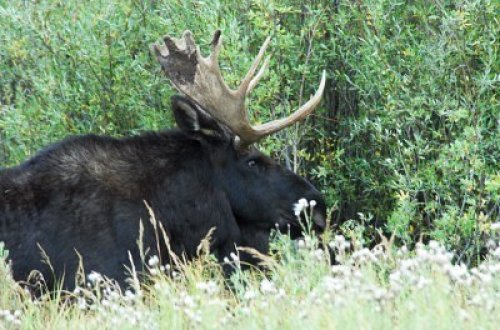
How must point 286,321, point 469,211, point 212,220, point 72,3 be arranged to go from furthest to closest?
point 72,3 < point 469,211 < point 212,220 < point 286,321

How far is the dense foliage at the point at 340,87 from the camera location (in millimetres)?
9062

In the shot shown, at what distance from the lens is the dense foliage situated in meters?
9.06

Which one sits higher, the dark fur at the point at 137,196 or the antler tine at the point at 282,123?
the antler tine at the point at 282,123

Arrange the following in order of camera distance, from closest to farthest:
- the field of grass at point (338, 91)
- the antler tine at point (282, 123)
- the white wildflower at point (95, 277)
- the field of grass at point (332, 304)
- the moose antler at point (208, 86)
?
the field of grass at point (332, 304) < the white wildflower at point (95, 277) < the moose antler at point (208, 86) < the antler tine at point (282, 123) < the field of grass at point (338, 91)

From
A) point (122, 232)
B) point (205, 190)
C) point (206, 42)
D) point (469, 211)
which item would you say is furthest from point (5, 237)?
point (469, 211)

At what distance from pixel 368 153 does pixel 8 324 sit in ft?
14.5

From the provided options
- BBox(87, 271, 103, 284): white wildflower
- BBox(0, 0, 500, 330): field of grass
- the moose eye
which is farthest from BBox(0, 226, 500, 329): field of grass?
the moose eye

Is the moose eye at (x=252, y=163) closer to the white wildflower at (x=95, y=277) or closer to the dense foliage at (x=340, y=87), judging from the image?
the dense foliage at (x=340, y=87)

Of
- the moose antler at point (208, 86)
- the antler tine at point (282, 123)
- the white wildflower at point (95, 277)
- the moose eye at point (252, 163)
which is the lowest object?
the white wildflower at point (95, 277)

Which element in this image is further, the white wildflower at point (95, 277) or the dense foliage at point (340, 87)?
the dense foliage at point (340, 87)

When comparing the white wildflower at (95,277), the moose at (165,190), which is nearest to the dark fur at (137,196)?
the moose at (165,190)

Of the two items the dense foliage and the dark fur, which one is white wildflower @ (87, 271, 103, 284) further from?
the dense foliage

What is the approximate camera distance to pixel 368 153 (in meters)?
9.96

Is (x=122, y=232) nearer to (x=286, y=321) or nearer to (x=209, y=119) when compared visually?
(x=209, y=119)
